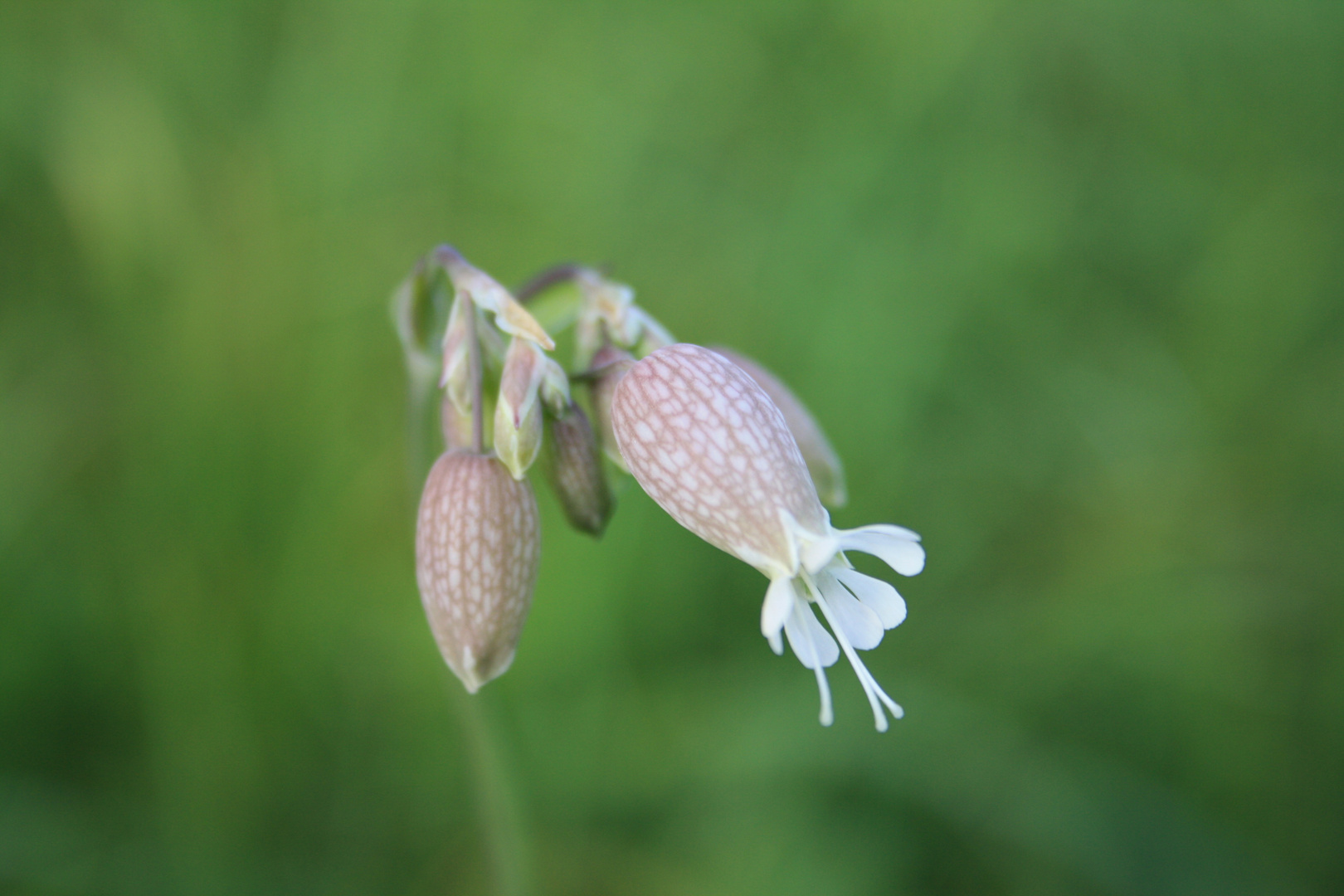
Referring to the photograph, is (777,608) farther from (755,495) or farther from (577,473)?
(577,473)

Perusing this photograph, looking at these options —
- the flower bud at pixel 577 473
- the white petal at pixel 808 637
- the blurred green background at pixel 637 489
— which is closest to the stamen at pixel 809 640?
the white petal at pixel 808 637

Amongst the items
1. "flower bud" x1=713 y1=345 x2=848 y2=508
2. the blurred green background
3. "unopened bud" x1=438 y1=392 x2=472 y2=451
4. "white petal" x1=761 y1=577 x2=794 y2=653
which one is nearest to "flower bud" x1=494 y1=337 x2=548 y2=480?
"unopened bud" x1=438 y1=392 x2=472 y2=451

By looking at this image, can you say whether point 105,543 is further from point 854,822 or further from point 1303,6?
point 1303,6

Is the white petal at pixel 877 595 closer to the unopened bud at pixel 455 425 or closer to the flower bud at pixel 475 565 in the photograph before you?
the flower bud at pixel 475 565

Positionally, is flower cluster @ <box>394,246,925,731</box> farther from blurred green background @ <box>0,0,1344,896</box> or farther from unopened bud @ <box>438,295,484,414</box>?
blurred green background @ <box>0,0,1344,896</box>

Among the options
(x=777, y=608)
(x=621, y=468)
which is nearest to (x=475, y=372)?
(x=621, y=468)

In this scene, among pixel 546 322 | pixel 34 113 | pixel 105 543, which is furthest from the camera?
pixel 34 113

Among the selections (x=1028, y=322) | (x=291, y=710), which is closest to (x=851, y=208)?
(x=1028, y=322)

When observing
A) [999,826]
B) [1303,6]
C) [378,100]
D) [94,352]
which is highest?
[1303,6]
